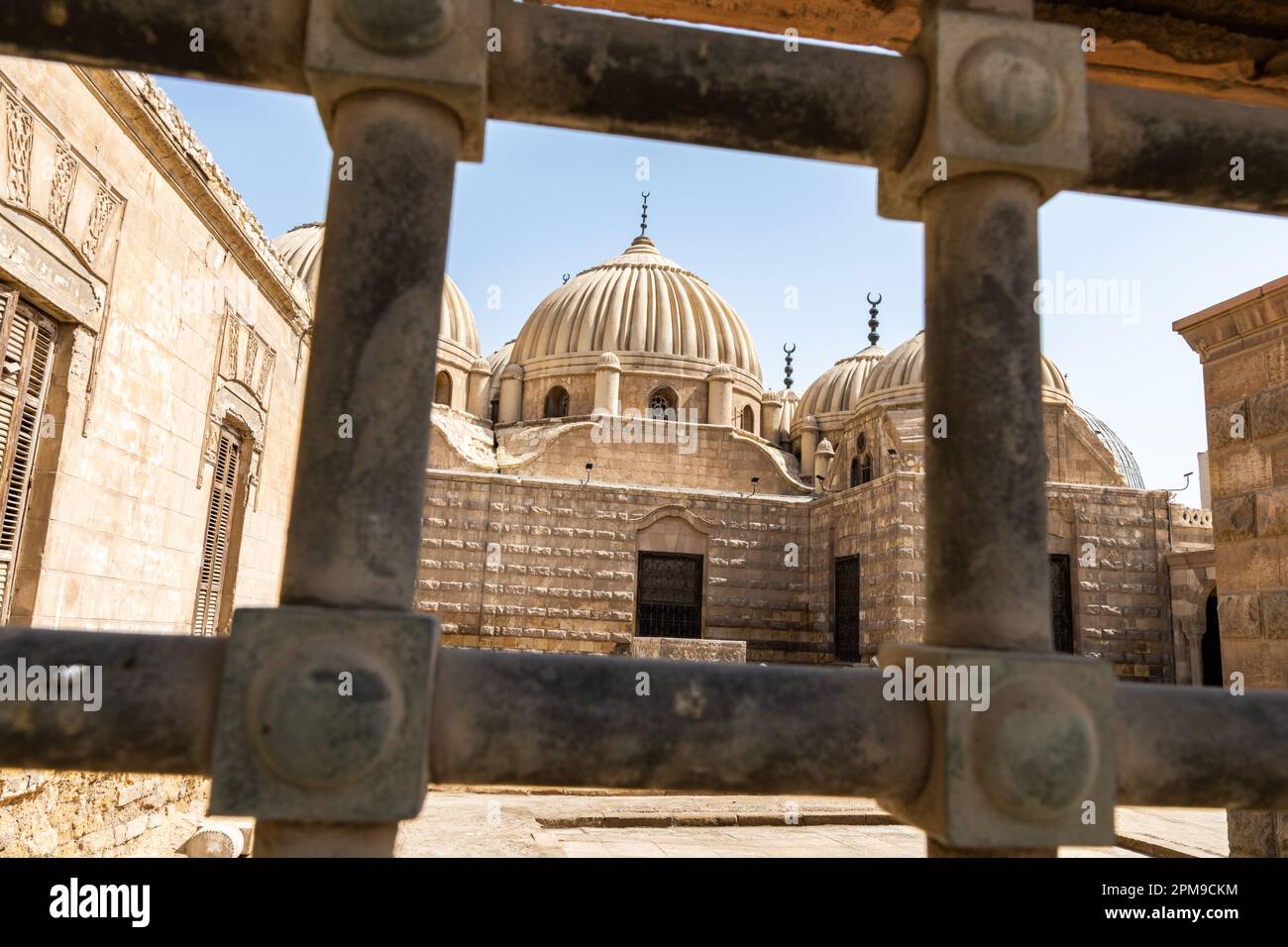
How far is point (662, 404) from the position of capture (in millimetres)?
27922

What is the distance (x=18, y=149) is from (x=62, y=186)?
1.56 feet

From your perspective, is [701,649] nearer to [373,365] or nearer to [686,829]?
[686,829]

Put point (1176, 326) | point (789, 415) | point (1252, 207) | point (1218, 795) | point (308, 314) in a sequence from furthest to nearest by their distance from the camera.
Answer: point (789, 415) → point (308, 314) → point (1176, 326) → point (1252, 207) → point (1218, 795)

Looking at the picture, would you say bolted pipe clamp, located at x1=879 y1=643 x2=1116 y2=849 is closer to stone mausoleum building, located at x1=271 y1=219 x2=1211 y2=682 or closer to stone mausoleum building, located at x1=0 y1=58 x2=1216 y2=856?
stone mausoleum building, located at x1=0 y1=58 x2=1216 y2=856

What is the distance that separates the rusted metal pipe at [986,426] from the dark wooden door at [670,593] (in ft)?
58.1

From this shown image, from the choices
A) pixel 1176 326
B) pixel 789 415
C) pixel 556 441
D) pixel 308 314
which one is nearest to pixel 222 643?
pixel 1176 326

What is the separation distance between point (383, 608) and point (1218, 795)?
6.23 feet

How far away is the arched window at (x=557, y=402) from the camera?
93.6 feet

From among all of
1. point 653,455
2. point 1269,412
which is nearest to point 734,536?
point 653,455

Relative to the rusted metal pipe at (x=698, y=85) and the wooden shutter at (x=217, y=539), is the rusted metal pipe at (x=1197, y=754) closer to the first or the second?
the rusted metal pipe at (x=698, y=85)
